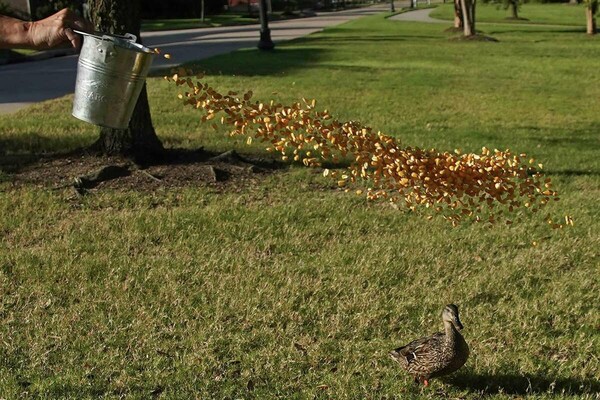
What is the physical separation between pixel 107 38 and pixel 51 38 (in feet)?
0.81

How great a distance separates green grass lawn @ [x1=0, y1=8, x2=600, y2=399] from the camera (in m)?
4.10

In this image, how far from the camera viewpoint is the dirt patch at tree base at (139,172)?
7789mm

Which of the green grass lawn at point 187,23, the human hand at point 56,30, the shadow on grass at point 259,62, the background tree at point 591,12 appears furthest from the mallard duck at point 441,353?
the green grass lawn at point 187,23

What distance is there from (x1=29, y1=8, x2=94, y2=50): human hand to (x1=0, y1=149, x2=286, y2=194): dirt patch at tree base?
396cm

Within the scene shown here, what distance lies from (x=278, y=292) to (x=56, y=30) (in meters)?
2.26

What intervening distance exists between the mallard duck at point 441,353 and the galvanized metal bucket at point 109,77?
1.75 meters

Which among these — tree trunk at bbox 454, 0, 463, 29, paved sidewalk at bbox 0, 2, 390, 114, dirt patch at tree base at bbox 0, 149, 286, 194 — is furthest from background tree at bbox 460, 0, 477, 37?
dirt patch at tree base at bbox 0, 149, 286, 194

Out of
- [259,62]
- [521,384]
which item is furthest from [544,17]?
[521,384]

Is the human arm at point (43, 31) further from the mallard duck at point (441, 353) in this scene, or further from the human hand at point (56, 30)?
the mallard duck at point (441, 353)

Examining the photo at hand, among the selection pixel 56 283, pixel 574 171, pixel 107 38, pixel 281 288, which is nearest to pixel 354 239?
pixel 281 288

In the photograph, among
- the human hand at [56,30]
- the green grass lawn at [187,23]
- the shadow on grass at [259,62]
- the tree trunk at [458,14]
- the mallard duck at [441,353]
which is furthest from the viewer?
the green grass lawn at [187,23]

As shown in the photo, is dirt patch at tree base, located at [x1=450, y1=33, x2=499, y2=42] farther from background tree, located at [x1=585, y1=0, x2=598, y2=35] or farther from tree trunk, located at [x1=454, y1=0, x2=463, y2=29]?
tree trunk, located at [x1=454, y1=0, x2=463, y2=29]

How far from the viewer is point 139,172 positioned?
8.03 metres

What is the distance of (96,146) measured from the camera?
340 inches
